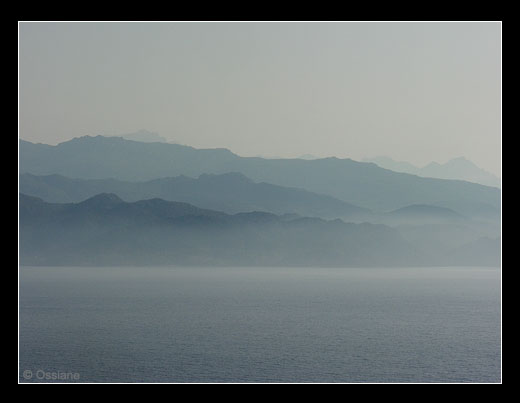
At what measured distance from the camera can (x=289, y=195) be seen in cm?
3891

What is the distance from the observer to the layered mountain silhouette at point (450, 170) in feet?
106

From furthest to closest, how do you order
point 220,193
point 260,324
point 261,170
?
point 220,193 → point 261,170 → point 260,324

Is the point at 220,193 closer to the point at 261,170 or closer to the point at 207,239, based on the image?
the point at 261,170

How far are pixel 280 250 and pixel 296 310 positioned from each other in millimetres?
6518

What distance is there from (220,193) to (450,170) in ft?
39.9

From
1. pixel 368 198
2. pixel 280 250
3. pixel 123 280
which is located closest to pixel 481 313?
pixel 368 198

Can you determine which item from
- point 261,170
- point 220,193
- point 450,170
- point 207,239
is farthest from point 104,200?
point 450,170

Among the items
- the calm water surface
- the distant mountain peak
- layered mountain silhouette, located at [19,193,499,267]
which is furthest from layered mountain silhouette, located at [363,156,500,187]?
the distant mountain peak

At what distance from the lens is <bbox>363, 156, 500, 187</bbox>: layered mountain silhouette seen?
106 ft

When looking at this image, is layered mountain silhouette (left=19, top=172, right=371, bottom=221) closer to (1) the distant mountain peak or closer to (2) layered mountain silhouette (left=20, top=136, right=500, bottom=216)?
(1) the distant mountain peak

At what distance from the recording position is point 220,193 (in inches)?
1480

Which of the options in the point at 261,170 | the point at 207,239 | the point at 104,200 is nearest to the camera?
the point at 261,170

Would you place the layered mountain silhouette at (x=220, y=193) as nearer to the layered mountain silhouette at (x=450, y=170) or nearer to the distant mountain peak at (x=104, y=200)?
the distant mountain peak at (x=104, y=200)
